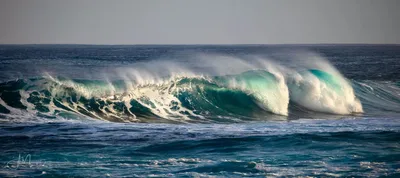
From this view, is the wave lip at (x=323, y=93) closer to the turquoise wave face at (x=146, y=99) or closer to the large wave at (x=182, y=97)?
the large wave at (x=182, y=97)

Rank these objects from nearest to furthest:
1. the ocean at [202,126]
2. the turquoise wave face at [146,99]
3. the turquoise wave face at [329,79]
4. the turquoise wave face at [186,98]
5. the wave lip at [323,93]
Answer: the ocean at [202,126]
the turquoise wave face at [146,99]
the turquoise wave face at [186,98]
the wave lip at [323,93]
the turquoise wave face at [329,79]

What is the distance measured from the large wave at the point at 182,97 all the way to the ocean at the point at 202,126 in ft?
0.14

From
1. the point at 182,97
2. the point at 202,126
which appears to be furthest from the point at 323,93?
the point at 202,126

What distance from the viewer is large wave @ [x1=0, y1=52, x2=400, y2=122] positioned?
2377 cm

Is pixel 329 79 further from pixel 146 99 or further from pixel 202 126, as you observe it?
pixel 202 126

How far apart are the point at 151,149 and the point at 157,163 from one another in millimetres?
1532

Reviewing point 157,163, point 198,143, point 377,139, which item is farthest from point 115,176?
point 377,139

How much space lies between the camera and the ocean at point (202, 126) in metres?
14.8

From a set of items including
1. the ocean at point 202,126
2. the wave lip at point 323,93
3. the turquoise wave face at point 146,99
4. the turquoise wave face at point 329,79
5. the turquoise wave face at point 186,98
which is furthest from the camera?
the turquoise wave face at point 329,79

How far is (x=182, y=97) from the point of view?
85.8 ft

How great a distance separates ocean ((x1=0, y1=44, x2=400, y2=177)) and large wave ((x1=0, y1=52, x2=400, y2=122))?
0.04m

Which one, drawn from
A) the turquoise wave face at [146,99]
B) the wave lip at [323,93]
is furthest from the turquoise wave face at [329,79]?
the turquoise wave face at [146,99]

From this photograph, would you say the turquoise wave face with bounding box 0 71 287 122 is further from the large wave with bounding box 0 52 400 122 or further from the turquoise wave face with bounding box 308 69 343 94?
the turquoise wave face with bounding box 308 69 343 94

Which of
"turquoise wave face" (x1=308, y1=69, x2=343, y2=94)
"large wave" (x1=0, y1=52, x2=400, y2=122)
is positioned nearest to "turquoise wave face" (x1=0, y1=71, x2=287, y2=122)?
"large wave" (x1=0, y1=52, x2=400, y2=122)
